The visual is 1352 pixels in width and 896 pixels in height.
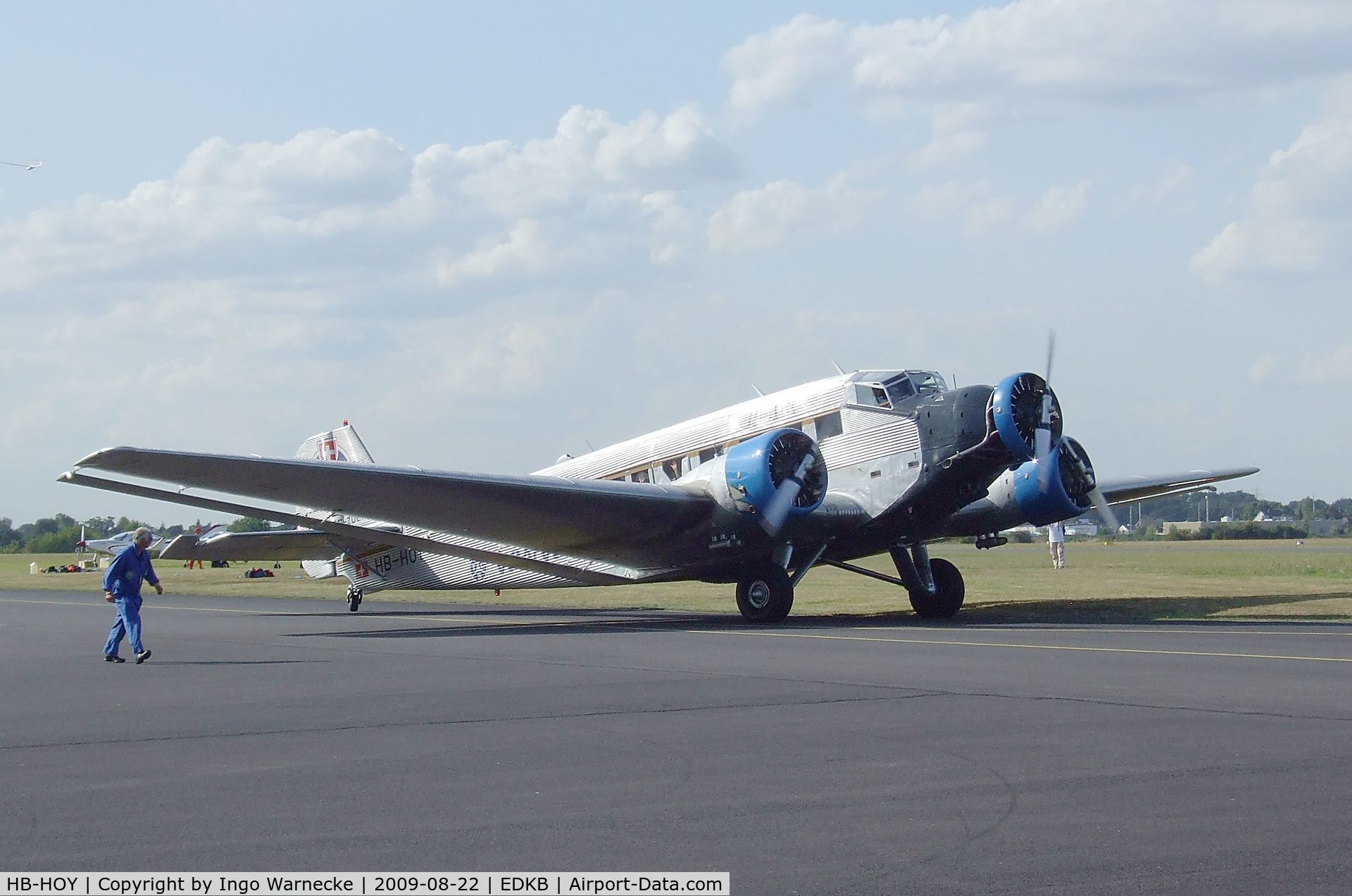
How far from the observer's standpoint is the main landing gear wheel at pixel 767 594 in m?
21.1

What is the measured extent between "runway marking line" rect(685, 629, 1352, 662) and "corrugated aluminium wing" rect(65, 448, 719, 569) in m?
2.28

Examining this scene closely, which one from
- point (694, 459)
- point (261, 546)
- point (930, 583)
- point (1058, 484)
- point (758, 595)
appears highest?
point (694, 459)

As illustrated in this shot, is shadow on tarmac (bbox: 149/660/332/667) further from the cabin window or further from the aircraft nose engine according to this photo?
the cabin window

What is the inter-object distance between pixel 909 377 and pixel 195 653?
459 inches

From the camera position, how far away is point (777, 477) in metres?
20.3

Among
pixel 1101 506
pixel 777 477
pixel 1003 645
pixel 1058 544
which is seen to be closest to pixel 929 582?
pixel 1101 506

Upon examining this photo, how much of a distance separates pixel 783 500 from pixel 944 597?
4.28 metres

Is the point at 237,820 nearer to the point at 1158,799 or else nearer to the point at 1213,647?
the point at 1158,799

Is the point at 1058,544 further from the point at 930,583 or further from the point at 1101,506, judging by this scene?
the point at 930,583

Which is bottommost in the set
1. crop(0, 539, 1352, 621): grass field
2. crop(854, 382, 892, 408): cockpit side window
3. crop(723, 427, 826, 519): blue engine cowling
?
crop(0, 539, 1352, 621): grass field

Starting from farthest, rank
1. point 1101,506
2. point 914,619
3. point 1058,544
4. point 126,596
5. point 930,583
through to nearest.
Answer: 1. point 1058,544
2. point 930,583
3. point 914,619
4. point 1101,506
5. point 126,596

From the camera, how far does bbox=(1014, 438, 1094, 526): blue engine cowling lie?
839 inches

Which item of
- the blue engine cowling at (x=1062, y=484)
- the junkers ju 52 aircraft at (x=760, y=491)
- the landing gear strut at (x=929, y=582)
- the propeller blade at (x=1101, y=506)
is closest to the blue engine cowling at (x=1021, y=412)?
the junkers ju 52 aircraft at (x=760, y=491)

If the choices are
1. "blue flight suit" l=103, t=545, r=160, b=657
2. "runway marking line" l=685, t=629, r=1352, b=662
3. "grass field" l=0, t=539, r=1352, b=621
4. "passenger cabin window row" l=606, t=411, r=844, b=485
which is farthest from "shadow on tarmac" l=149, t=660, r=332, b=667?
"grass field" l=0, t=539, r=1352, b=621
